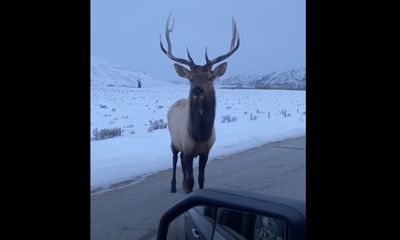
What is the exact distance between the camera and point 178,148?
266 inches

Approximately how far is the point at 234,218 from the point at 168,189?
448cm

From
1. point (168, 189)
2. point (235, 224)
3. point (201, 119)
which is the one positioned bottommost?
point (168, 189)

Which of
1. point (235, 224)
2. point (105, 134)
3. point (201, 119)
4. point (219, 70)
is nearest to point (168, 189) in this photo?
point (201, 119)

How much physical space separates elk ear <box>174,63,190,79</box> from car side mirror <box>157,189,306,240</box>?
13.3 feet

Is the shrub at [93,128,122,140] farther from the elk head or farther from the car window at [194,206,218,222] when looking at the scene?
the car window at [194,206,218,222]

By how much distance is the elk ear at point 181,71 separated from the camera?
20.4ft

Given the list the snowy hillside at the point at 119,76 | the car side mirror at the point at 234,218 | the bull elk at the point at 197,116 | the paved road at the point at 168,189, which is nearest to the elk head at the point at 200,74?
→ the bull elk at the point at 197,116

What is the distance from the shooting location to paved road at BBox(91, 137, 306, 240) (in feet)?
14.8

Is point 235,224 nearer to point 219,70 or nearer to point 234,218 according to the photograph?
point 234,218

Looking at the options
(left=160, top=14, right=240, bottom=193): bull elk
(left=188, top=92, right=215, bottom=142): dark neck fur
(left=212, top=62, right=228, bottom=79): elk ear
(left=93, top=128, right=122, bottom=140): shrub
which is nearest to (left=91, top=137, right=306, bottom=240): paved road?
(left=160, top=14, right=240, bottom=193): bull elk

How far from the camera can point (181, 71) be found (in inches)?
245

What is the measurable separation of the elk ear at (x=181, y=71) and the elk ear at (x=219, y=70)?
1.12 feet
